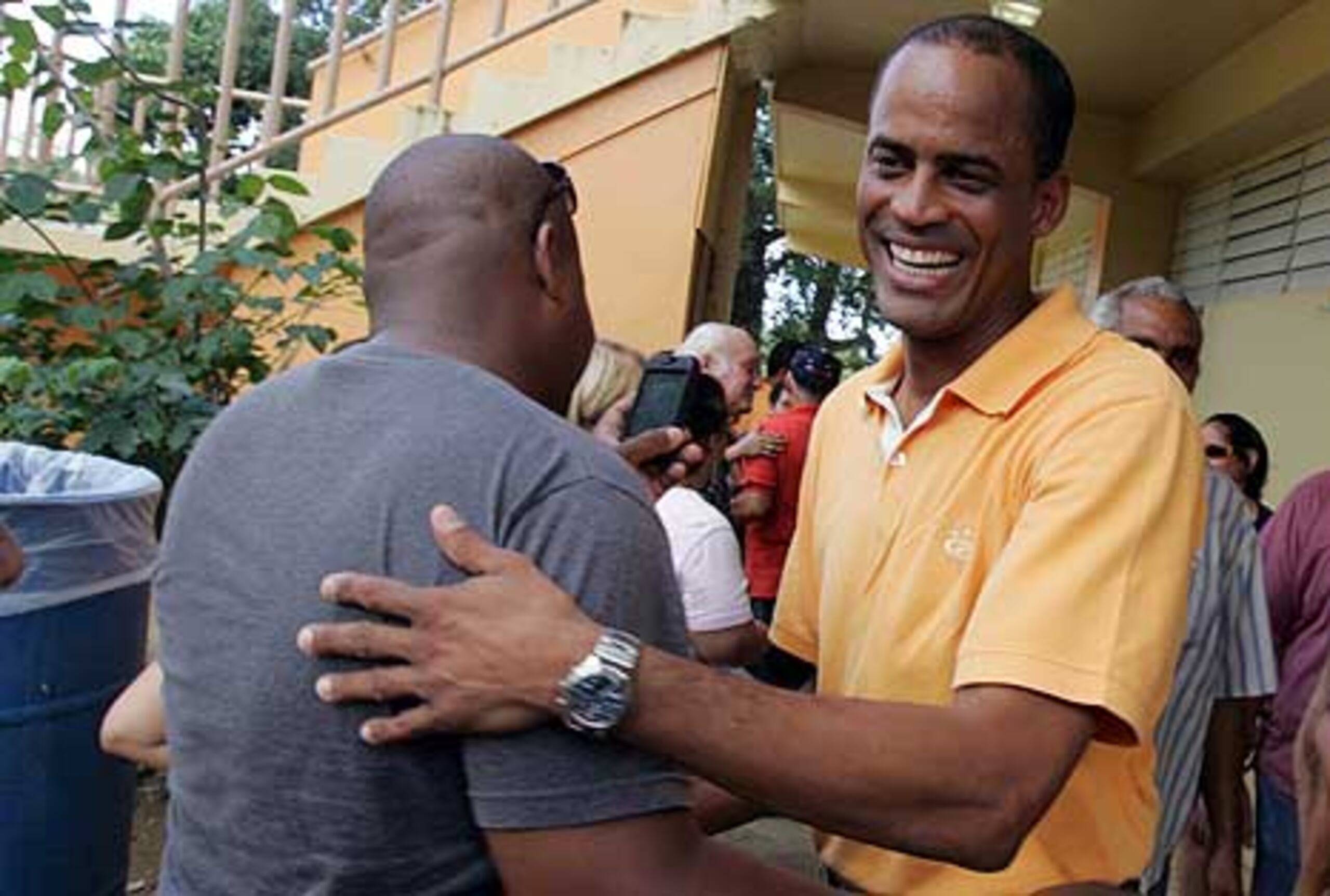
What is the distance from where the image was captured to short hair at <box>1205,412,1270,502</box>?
4250mm

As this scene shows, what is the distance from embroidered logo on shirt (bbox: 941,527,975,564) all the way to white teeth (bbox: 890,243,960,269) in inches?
14.2

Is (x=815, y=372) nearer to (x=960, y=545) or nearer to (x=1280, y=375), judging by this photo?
(x=1280, y=375)

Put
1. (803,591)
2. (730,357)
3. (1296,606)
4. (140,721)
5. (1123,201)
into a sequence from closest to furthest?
(140,721) → (803,591) → (1296,606) → (730,357) → (1123,201)

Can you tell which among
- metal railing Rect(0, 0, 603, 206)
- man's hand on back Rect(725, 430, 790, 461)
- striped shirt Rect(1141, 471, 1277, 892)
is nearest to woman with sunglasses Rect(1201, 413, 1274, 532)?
striped shirt Rect(1141, 471, 1277, 892)

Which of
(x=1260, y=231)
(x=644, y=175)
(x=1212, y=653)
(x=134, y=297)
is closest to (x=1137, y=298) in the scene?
(x=1212, y=653)

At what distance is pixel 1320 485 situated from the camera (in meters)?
3.40

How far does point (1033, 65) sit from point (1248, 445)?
308cm

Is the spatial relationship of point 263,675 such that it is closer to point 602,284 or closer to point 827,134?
point 602,284

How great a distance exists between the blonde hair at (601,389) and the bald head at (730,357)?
112 cm

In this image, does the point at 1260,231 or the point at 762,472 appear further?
the point at 1260,231

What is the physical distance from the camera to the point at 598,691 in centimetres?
112

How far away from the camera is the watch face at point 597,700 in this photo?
1116mm

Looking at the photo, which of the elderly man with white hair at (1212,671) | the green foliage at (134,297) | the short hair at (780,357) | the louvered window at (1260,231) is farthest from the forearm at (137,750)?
the short hair at (780,357)

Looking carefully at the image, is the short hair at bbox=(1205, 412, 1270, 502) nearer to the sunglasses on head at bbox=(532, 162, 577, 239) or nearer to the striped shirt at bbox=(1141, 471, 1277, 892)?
→ the striped shirt at bbox=(1141, 471, 1277, 892)
